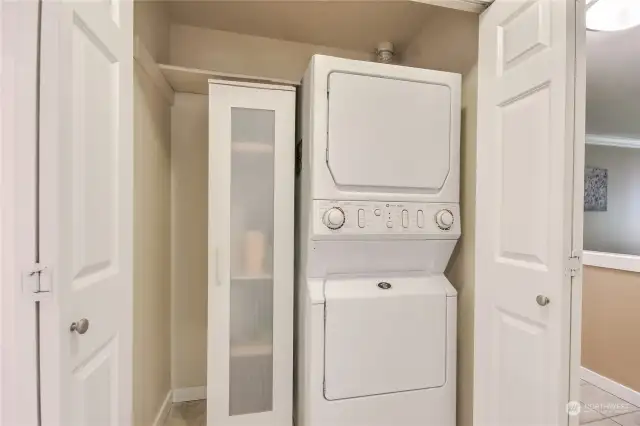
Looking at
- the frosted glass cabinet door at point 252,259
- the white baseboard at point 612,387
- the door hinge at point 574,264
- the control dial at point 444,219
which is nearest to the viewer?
the door hinge at point 574,264

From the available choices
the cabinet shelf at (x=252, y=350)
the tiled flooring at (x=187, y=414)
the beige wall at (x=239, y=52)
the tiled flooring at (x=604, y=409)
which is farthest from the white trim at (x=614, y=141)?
the tiled flooring at (x=187, y=414)

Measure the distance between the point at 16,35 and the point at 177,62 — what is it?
68.2 inches

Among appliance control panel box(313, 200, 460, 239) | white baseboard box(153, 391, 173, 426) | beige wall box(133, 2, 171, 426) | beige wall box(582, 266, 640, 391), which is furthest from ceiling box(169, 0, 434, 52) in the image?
white baseboard box(153, 391, 173, 426)

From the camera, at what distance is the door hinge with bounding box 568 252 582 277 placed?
3.66 feet

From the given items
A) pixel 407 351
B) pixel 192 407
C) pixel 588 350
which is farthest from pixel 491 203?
pixel 192 407

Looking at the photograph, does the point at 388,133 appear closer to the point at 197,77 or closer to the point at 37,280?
the point at 197,77

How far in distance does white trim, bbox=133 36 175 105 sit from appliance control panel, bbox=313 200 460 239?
0.98 metres

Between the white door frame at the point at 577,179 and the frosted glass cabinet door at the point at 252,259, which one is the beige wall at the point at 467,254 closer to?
the white door frame at the point at 577,179

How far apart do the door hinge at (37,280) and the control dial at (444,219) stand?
149cm

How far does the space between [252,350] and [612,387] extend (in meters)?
2.19

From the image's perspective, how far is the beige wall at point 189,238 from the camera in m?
2.26

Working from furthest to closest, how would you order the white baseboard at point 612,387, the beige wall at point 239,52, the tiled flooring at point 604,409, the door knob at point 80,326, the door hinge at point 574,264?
the beige wall at point 239,52 → the white baseboard at point 612,387 → the tiled flooring at point 604,409 → the door hinge at point 574,264 → the door knob at point 80,326

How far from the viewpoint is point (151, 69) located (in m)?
1.67

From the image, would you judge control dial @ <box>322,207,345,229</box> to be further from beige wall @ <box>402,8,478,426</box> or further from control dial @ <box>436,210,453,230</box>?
beige wall @ <box>402,8,478,426</box>
